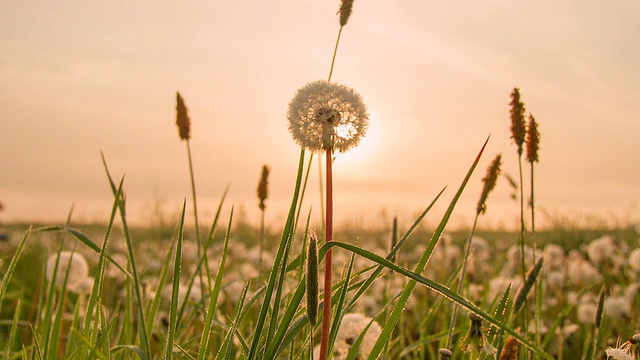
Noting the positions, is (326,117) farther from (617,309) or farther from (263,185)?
(617,309)

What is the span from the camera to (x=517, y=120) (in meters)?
1.73

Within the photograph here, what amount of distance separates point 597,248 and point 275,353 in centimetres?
496

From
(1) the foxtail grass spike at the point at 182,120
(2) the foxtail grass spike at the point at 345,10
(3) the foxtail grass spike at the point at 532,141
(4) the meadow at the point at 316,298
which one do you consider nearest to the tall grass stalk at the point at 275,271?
(4) the meadow at the point at 316,298

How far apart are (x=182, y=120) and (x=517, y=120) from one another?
1.07 metres

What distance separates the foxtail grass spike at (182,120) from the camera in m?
2.17

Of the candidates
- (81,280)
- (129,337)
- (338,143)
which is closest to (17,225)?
(81,280)

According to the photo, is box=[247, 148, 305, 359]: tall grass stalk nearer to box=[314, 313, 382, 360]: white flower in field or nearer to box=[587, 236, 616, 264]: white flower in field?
box=[314, 313, 382, 360]: white flower in field

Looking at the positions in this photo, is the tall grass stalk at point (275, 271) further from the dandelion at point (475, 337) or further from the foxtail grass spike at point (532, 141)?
the foxtail grass spike at point (532, 141)

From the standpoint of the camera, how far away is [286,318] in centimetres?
145

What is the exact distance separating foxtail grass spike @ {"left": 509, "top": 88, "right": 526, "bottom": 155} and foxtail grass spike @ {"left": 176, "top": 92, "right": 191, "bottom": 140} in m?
1.03

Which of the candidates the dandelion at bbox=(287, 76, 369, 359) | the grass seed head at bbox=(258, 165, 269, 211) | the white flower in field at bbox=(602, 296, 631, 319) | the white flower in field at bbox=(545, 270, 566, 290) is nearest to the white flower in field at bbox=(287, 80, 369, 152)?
the dandelion at bbox=(287, 76, 369, 359)

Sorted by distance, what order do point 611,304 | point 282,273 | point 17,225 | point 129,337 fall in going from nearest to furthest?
point 282,273 → point 129,337 → point 611,304 → point 17,225

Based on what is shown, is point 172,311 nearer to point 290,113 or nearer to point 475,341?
point 290,113

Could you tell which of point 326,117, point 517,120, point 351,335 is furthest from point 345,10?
point 351,335
